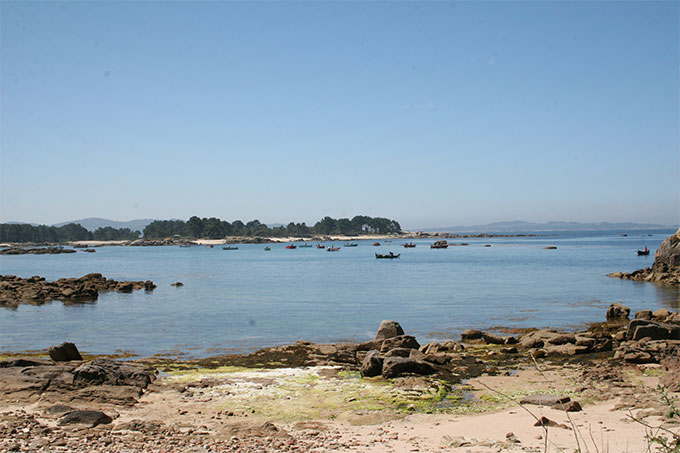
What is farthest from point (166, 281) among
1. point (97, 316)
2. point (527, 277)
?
point (527, 277)

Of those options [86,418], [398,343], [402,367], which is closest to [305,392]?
[402,367]

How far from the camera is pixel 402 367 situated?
16.4 meters

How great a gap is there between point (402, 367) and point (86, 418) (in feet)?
27.6

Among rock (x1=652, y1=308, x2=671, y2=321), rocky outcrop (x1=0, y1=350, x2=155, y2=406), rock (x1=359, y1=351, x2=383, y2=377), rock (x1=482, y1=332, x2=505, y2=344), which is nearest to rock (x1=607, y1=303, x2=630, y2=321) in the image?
rock (x1=652, y1=308, x2=671, y2=321)

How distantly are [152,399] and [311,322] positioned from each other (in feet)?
54.0

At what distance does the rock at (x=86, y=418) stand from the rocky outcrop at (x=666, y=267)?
49.6 metres

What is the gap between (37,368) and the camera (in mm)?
15641

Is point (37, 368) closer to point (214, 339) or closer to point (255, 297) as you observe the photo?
point (214, 339)

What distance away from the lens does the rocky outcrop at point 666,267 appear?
165 feet

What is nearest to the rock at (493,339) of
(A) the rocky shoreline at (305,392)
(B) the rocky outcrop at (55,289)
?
(A) the rocky shoreline at (305,392)

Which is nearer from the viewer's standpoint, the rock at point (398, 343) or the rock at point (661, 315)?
the rock at point (398, 343)

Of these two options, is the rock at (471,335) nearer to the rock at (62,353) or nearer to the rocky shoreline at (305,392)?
the rocky shoreline at (305,392)

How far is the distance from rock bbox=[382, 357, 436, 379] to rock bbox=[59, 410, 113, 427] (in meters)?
7.47

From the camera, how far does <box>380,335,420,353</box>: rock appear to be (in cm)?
2017
